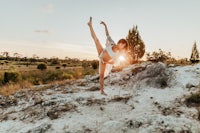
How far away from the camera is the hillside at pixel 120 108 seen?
5926 millimetres

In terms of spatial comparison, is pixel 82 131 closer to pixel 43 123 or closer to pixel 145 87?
A: pixel 43 123

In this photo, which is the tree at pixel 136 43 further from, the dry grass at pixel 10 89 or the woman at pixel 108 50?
the woman at pixel 108 50

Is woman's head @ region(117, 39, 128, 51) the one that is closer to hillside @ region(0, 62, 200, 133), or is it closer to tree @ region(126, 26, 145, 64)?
hillside @ region(0, 62, 200, 133)

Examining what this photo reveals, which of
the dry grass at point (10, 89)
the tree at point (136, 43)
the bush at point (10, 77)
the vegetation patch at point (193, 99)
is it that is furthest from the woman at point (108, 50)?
the tree at point (136, 43)

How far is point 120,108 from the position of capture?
7.18m

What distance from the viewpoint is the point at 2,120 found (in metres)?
7.38

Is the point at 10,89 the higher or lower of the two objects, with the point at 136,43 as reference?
lower

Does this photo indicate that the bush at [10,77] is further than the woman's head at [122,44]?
Yes

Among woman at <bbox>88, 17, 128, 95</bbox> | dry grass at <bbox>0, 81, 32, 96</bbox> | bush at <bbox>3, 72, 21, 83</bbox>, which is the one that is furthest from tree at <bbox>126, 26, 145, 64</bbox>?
woman at <bbox>88, 17, 128, 95</bbox>

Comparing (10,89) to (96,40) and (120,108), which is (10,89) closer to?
(96,40)

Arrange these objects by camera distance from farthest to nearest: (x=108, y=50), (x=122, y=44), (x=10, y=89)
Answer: (x=10, y=89) < (x=108, y=50) < (x=122, y=44)

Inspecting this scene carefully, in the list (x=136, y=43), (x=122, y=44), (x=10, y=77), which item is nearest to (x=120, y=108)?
(x=122, y=44)

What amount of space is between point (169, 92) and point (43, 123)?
4.16 meters

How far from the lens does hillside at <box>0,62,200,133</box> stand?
593cm
